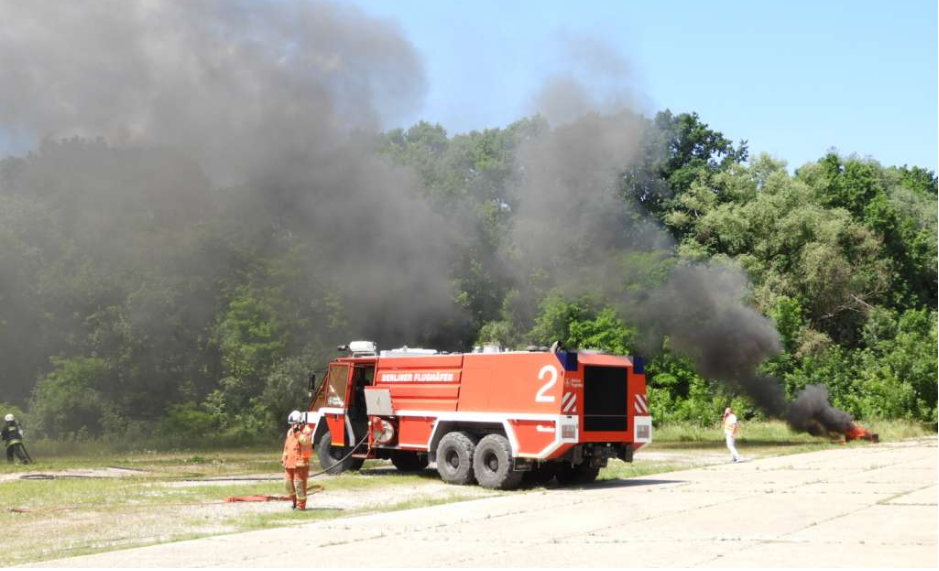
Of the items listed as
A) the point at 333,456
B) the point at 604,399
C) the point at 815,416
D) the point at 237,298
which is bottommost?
the point at 333,456

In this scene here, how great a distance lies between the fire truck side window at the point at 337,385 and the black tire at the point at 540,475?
17.2 feet

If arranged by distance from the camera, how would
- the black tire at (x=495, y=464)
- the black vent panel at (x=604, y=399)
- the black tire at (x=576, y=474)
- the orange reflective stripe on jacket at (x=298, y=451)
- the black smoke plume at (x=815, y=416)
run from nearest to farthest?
the orange reflective stripe on jacket at (x=298, y=451)
the black tire at (x=495, y=464)
the black vent panel at (x=604, y=399)
the black tire at (x=576, y=474)
the black smoke plume at (x=815, y=416)

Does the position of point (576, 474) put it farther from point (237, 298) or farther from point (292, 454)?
point (237, 298)

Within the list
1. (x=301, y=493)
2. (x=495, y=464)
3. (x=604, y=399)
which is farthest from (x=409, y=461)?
(x=301, y=493)

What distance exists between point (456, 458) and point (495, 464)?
1.24 metres

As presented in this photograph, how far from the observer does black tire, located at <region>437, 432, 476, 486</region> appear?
2116 centimetres

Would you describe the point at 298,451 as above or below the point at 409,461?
above

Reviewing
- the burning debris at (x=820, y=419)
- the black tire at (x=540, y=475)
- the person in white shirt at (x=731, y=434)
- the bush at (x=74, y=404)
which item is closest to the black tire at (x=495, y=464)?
the black tire at (x=540, y=475)

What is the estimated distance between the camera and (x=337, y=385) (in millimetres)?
25062

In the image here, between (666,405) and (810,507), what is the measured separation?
27278 mm

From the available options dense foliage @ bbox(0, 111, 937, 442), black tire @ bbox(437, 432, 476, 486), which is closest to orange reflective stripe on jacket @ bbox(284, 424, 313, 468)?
black tire @ bbox(437, 432, 476, 486)

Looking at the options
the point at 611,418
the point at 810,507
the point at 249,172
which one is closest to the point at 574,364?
the point at 611,418

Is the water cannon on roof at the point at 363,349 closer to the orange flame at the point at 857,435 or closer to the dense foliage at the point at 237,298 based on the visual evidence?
the dense foliage at the point at 237,298

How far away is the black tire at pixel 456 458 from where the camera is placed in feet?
69.4
